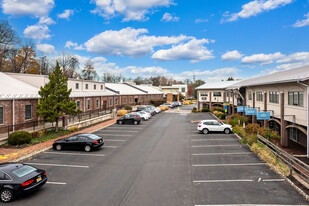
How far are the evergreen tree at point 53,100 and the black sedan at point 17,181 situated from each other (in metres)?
12.4

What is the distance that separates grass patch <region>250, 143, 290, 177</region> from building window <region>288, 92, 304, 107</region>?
512 centimetres

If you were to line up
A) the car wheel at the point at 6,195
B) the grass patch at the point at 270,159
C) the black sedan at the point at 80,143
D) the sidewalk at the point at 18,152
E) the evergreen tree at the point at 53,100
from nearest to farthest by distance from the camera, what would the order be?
the car wheel at the point at 6,195 → the grass patch at the point at 270,159 → the sidewalk at the point at 18,152 → the black sedan at the point at 80,143 → the evergreen tree at the point at 53,100

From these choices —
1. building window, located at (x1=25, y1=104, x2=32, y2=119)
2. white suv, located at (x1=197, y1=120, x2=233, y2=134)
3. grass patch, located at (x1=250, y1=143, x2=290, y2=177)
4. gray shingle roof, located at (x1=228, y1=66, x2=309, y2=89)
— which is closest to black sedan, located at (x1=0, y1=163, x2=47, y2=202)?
grass patch, located at (x1=250, y1=143, x2=290, y2=177)

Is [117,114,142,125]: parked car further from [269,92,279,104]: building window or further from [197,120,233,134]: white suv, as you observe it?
[269,92,279,104]: building window

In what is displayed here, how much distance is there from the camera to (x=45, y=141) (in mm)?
19875

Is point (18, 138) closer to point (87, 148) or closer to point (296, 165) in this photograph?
point (87, 148)

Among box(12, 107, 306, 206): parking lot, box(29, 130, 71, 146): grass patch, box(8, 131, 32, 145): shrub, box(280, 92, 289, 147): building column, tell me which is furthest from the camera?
box(29, 130, 71, 146): grass patch

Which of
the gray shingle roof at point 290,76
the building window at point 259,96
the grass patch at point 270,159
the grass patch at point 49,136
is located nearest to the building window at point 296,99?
the gray shingle roof at point 290,76

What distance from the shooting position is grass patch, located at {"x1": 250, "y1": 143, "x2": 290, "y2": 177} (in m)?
11.7

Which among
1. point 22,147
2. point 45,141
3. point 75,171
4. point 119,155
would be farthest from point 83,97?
point 75,171

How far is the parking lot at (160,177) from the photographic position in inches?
357

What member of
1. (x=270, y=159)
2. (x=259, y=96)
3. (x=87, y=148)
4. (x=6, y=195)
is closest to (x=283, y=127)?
(x=270, y=159)

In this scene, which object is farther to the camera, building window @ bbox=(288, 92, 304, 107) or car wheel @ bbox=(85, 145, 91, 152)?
building window @ bbox=(288, 92, 304, 107)

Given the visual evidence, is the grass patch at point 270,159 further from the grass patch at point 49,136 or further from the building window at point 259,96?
the grass patch at point 49,136
